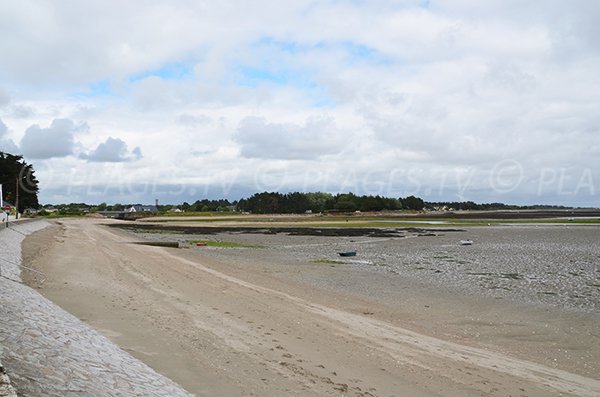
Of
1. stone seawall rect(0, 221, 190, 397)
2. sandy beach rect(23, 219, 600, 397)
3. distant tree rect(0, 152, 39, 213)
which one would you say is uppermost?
distant tree rect(0, 152, 39, 213)

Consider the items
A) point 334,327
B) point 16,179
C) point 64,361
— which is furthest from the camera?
point 16,179

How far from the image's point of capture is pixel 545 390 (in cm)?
911

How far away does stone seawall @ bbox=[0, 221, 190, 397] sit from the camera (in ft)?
20.4

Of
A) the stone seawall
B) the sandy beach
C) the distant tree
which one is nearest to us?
the stone seawall

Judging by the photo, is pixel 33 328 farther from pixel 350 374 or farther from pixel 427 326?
pixel 427 326

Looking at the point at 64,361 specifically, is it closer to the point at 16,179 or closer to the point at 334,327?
the point at 334,327

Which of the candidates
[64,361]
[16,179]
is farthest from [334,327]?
[16,179]

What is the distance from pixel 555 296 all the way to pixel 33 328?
1928cm

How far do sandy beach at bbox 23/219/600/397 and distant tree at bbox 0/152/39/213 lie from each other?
56.5m

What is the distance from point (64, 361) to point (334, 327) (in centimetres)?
736

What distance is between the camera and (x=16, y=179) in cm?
7575

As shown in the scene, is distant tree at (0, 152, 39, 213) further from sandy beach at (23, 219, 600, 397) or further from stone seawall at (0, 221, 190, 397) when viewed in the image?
stone seawall at (0, 221, 190, 397)

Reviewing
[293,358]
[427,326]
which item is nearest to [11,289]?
[293,358]

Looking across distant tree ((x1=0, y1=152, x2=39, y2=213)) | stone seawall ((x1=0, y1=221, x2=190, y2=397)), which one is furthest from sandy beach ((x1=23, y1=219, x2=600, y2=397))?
distant tree ((x1=0, y1=152, x2=39, y2=213))
